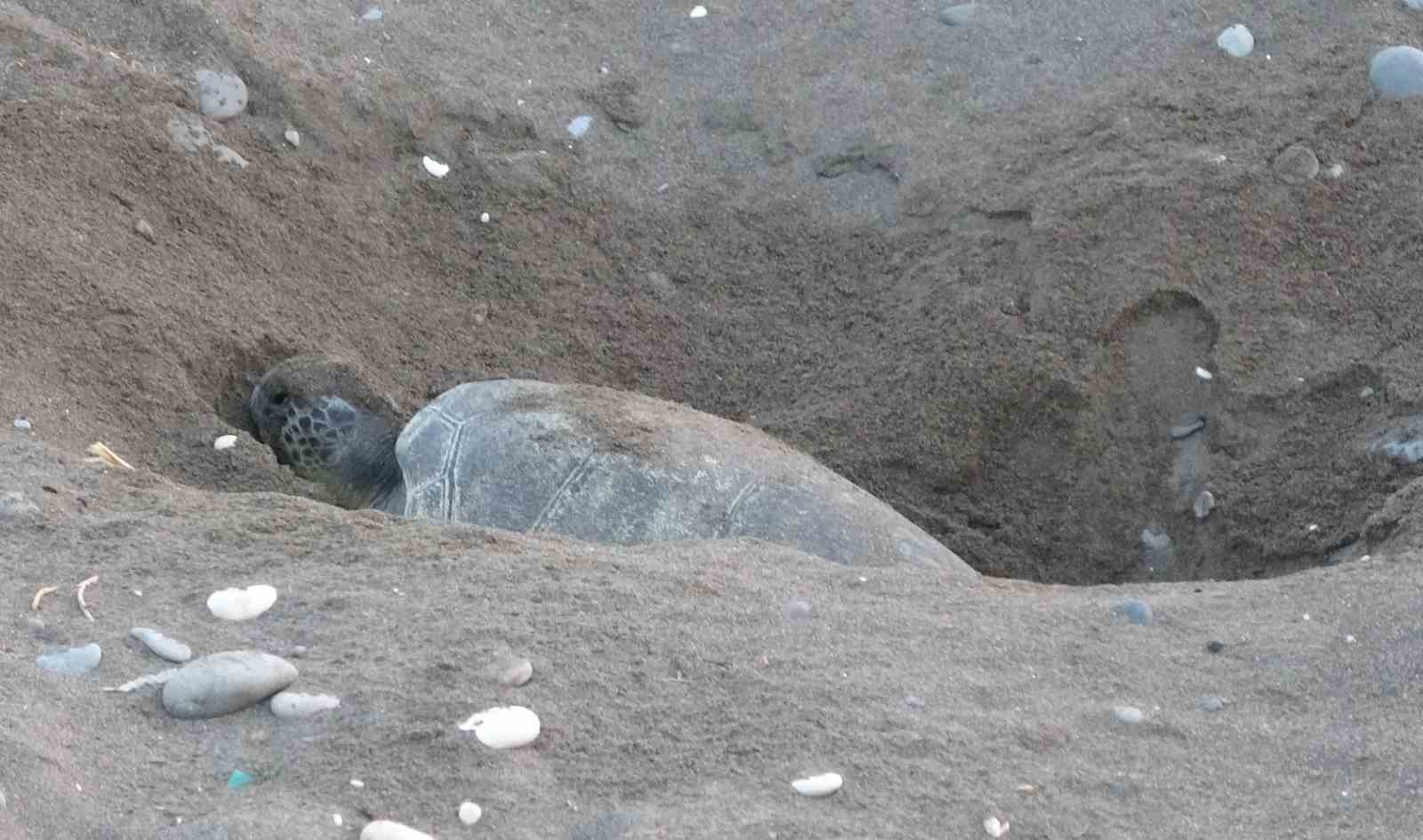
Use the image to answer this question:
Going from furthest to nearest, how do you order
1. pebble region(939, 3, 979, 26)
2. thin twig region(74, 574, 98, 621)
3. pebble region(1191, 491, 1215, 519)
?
pebble region(939, 3, 979, 26) → pebble region(1191, 491, 1215, 519) → thin twig region(74, 574, 98, 621)

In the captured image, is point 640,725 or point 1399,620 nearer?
point 640,725

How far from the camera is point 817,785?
2035 millimetres

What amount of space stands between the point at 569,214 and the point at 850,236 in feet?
3.03

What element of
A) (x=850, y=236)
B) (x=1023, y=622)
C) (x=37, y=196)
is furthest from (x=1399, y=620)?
(x=37, y=196)

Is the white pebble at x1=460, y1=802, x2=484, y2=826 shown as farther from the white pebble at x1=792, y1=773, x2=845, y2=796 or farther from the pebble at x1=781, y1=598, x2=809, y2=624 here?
the pebble at x1=781, y1=598, x2=809, y2=624

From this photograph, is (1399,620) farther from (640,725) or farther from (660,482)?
(660,482)

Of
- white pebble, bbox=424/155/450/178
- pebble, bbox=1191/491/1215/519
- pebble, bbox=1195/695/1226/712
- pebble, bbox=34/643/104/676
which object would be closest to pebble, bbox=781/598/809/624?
pebble, bbox=1195/695/1226/712

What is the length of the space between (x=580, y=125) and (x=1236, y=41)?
2198 mm

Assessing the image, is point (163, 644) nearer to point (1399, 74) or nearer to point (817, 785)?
point (817, 785)

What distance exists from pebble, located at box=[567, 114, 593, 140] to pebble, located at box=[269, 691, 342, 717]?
346cm

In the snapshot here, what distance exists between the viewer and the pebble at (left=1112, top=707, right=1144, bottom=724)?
235cm

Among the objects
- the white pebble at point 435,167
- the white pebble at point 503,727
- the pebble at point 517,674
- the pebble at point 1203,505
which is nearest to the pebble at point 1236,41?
the pebble at point 1203,505

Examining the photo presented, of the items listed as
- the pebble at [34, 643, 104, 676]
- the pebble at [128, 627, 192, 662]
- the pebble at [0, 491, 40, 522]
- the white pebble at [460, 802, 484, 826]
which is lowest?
the white pebble at [460, 802, 484, 826]

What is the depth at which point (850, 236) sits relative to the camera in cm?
503
